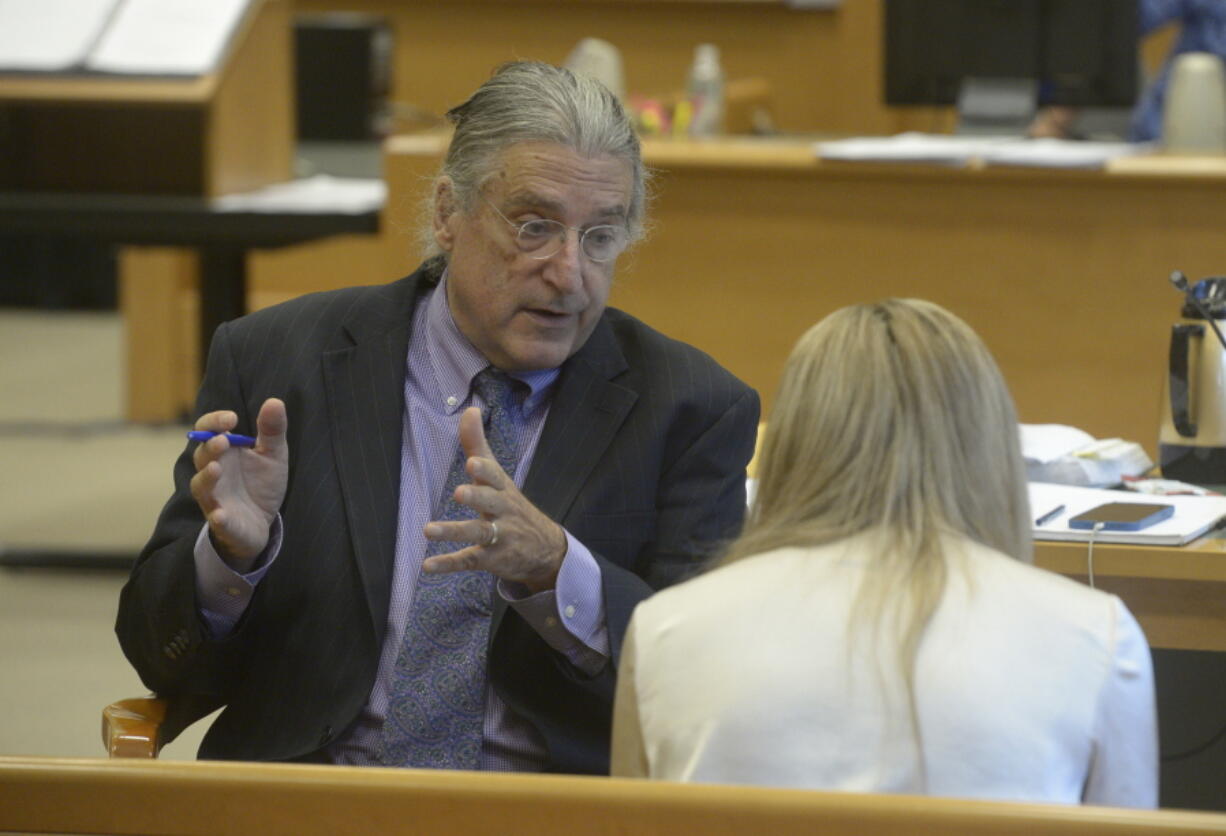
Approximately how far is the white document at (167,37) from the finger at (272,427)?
2.78 meters

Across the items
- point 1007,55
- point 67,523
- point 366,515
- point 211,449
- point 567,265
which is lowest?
point 67,523

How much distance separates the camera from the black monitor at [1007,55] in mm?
→ 4426

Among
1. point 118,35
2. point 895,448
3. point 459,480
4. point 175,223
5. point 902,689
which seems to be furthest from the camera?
point 118,35

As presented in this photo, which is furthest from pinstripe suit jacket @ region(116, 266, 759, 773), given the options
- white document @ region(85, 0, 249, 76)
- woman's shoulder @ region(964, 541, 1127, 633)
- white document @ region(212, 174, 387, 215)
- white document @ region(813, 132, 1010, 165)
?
white document @ region(85, 0, 249, 76)

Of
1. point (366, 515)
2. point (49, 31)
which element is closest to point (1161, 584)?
point (366, 515)

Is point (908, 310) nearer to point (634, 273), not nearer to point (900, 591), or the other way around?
point (900, 591)

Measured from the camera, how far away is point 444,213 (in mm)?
1980

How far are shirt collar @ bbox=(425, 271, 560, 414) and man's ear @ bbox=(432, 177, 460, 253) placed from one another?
7cm

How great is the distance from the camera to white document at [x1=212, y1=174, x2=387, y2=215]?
13.8ft

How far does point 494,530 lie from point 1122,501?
93cm

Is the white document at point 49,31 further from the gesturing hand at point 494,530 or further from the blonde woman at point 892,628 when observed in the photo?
the blonde woman at point 892,628

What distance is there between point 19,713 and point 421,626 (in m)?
2.25

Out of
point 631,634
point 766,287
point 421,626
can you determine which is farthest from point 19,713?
point 631,634

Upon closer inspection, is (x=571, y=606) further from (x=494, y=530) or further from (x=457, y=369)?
(x=457, y=369)
